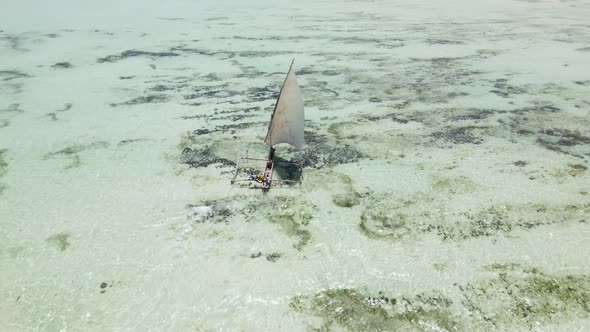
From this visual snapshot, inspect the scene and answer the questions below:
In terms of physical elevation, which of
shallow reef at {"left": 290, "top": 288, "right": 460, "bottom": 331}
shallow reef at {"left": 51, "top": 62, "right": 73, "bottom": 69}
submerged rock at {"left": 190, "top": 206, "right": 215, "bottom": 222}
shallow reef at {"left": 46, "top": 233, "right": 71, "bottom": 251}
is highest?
shallow reef at {"left": 51, "top": 62, "right": 73, "bottom": 69}

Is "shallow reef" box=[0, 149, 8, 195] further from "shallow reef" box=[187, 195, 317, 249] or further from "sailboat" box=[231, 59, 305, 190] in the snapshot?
"sailboat" box=[231, 59, 305, 190]

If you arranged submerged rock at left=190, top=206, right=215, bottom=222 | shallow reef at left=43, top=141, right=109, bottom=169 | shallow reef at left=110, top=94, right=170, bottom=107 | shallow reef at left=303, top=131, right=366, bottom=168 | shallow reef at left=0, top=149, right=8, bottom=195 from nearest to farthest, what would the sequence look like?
submerged rock at left=190, top=206, right=215, bottom=222
shallow reef at left=0, top=149, right=8, bottom=195
shallow reef at left=303, top=131, right=366, bottom=168
shallow reef at left=43, top=141, right=109, bottom=169
shallow reef at left=110, top=94, right=170, bottom=107

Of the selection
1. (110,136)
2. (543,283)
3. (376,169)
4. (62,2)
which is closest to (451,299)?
(543,283)

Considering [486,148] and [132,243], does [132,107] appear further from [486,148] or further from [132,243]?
[486,148]

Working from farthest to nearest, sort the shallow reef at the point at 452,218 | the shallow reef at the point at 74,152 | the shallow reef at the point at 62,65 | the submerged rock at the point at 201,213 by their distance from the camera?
the shallow reef at the point at 62,65 < the shallow reef at the point at 74,152 < the submerged rock at the point at 201,213 < the shallow reef at the point at 452,218

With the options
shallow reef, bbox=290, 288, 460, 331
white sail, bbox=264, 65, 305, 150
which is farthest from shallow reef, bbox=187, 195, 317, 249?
white sail, bbox=264, 65, 305, 150

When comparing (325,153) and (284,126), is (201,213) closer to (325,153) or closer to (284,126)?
(284,126)

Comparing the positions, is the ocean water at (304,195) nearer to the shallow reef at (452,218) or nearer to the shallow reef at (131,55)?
the shallow reef at (452,218)

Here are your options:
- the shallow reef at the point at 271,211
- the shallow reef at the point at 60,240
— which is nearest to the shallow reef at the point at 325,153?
the shallow reef at the point at 271,211
